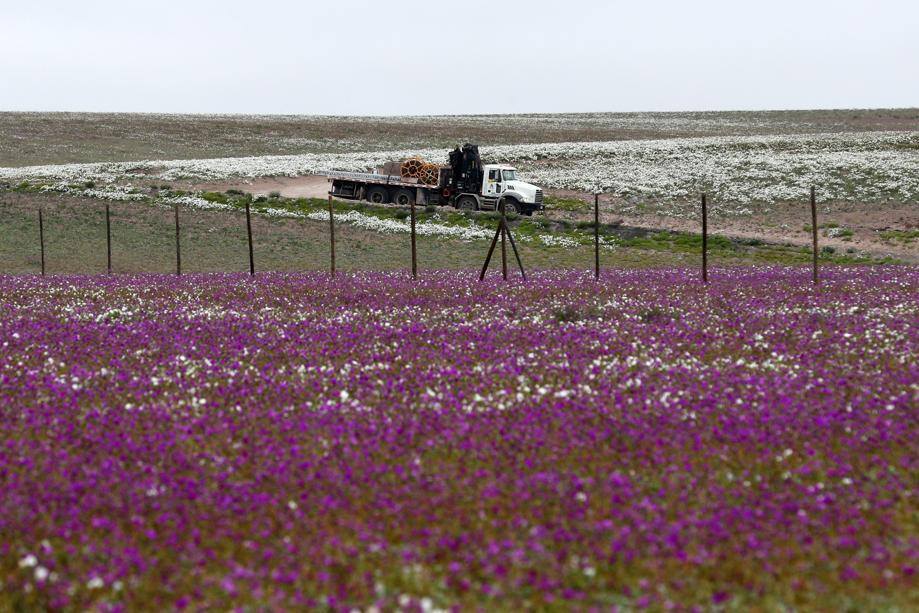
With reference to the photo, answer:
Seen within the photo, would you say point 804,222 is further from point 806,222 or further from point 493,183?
point 493,183

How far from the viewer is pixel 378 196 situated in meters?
57.8

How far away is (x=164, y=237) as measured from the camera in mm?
46000

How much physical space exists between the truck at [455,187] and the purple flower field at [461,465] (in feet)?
125

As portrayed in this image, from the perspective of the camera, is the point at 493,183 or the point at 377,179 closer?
the point at 493,183

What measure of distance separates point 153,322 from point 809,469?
12924 mm

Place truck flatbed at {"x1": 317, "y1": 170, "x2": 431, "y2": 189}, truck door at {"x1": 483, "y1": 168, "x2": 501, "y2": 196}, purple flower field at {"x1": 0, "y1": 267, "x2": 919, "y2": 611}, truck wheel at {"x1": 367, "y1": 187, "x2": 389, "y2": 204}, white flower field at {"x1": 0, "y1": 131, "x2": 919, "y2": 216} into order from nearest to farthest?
purple flower field at {"x1": 0, "y1": 267, "x2": 919, "y2": 611} → truck door at {"x1": 483, "y1": 168, "x2": 501, "y2": 196} → truck flatbed at {"x1": 317, "y1": 170, "x2": 431, "y2": 189} → truck wheel at {"x1": 367, "y1": 187, "x2": 389, "y2": 204} → white flower field at {"x1": 0, "y1": 131, "x2": 919, "y2": 216}

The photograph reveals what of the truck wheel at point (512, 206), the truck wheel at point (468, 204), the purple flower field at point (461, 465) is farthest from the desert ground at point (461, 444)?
the truck wheel at point (468, 204)

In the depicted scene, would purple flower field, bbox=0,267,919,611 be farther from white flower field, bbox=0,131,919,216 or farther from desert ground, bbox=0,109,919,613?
white flower field, bbox=0,131,919,216

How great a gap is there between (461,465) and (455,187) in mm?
48436

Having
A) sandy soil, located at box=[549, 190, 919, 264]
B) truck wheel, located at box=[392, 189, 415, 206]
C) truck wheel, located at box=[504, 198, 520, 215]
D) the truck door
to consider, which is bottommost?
sandy soil, located at box=[549, 190, 919, 264]

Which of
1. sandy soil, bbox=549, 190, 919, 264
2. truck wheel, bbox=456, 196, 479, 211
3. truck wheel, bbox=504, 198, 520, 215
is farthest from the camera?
truck wheel, bbox=456, 196, 479, 211

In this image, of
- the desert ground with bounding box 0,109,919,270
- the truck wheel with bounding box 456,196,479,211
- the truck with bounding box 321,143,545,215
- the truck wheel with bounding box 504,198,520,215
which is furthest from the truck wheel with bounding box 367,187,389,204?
the truck wheel with bounding box 504,198,520,215

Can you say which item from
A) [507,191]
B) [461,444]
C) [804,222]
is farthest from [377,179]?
[461,444]

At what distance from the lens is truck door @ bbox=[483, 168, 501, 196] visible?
55.1 metres
